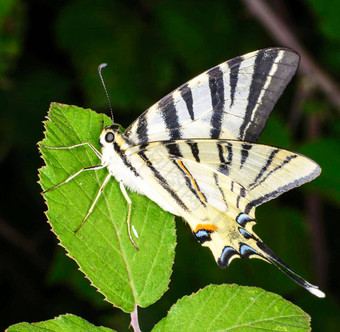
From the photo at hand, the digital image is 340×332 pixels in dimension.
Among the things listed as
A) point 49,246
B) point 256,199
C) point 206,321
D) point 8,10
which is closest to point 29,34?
point 8,10

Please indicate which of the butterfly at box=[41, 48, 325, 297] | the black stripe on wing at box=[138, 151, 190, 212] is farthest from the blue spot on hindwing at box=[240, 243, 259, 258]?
the black stripe on wing at box=[138, 151, 190, 212]

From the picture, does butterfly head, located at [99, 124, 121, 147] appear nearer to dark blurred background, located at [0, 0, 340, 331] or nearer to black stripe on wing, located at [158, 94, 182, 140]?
black stripe on wing, located at [158, 94, 182, 140]

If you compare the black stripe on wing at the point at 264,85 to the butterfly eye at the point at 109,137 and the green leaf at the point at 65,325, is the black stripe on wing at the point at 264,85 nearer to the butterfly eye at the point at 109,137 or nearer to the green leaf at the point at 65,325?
the butterfly eye at the point at 109,137

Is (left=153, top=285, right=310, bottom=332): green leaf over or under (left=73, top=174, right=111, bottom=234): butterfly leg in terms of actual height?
under

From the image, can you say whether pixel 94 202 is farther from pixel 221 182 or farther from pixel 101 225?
pixel 221 182

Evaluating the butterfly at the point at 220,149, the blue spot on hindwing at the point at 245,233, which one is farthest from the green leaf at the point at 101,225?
the blue spot on hindwing at the point at 245,233

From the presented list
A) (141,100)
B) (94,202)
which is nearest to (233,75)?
(94,202)
